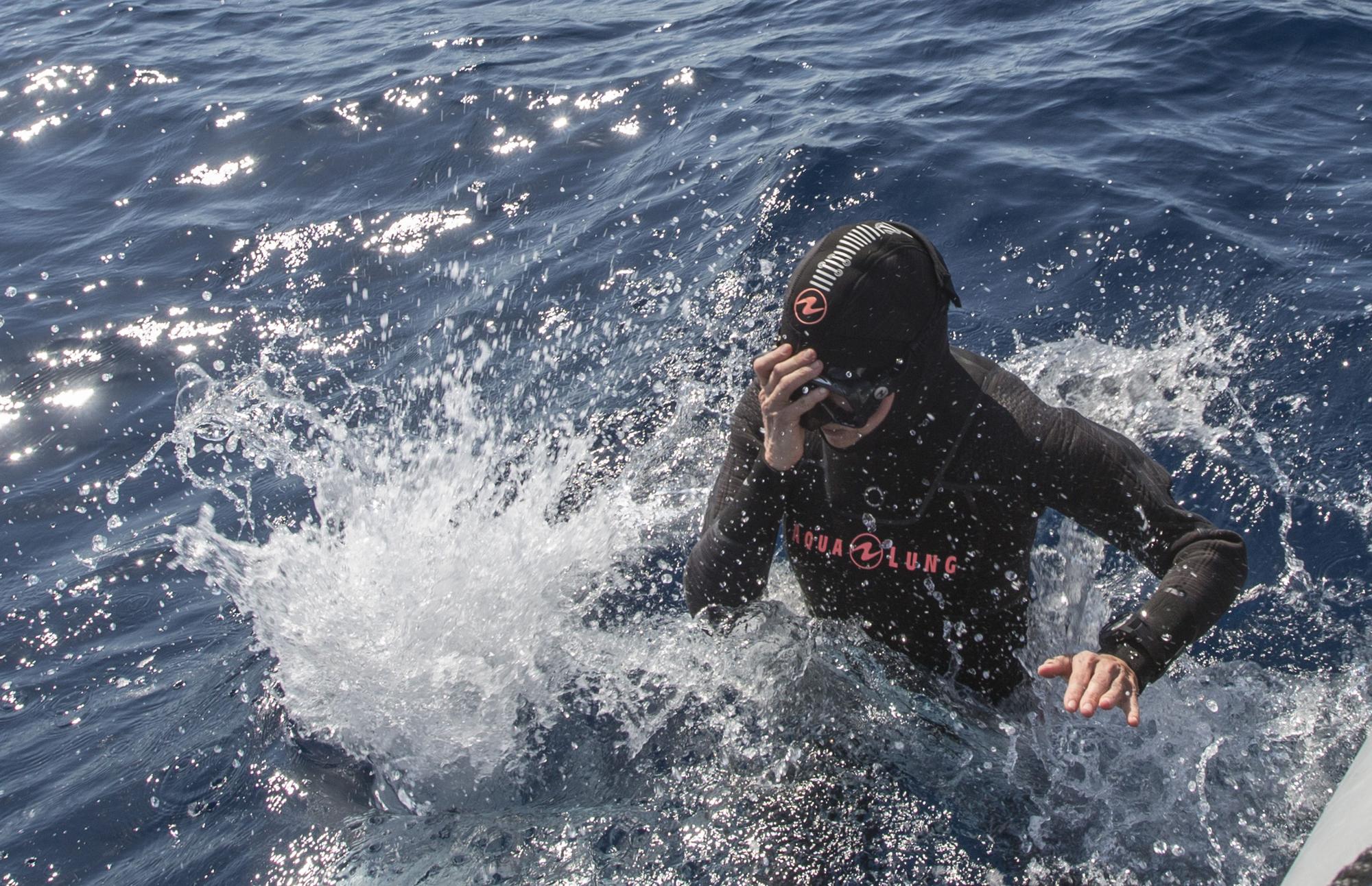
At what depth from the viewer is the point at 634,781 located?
3557mm

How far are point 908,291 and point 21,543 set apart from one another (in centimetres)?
460

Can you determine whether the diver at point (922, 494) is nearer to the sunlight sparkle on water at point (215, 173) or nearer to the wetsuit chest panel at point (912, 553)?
the wetsuit chest panel at point (912, 553)

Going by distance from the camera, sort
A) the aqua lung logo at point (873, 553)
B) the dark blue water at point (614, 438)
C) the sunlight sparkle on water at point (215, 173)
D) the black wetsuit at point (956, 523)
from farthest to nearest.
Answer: the sunlight sparkle on water at point (215, 173) < the dark blue water at point (614, 438) < the aqua lung logo at point (873, 553) < the black wetsuit at point (956, 523)

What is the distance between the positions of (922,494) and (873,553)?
0.27m

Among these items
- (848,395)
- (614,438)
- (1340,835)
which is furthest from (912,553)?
(614,438)

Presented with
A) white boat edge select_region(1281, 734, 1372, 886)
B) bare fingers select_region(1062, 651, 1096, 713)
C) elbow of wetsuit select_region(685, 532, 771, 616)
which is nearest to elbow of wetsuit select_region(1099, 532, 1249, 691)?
bare fingers select_region(1062, 651, 1096, 713)

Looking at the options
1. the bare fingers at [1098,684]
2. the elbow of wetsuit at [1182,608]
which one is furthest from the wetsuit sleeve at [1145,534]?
the bare fingers at [1098,684]

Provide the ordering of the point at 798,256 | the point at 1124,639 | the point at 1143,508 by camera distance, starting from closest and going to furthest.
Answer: the point at 1124,639, the point at 1143,508, the point at 798,256

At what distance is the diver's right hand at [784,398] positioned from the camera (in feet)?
9.52

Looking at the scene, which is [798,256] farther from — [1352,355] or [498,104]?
[498,104]

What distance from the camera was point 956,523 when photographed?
3.25m

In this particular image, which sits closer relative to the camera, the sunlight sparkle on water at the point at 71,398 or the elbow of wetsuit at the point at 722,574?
the elbow of wetsuit at the point at 722,574

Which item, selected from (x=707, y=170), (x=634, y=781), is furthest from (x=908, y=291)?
(x=707, y=170)

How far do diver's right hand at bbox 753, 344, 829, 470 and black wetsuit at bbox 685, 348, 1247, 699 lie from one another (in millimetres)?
214
